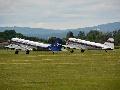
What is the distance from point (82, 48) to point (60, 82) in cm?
9077

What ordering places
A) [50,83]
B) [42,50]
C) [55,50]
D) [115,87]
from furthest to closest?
[42,50], [55,50], [50,83], [115,87]

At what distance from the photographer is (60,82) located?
35.8 m

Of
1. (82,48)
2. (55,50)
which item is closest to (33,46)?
(55,50)

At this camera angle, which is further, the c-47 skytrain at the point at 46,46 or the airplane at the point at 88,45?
the airplane at the point at 88,45

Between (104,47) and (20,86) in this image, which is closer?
(20,86)

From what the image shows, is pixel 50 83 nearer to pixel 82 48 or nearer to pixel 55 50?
pixel 55 50

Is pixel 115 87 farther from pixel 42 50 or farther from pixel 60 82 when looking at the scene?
pixel 42 50

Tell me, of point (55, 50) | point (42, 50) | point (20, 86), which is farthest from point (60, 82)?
point (42, 50)

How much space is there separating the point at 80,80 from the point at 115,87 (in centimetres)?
588

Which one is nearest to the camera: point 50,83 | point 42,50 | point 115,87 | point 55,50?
point 115,87

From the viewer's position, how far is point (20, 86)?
109ft

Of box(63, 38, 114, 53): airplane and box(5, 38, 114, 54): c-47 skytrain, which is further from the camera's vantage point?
box(63, 38, 114, 53): airplane

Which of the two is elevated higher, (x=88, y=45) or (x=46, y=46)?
(x=88, y=45)

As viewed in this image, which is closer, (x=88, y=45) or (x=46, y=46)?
(x=46, y=46)
